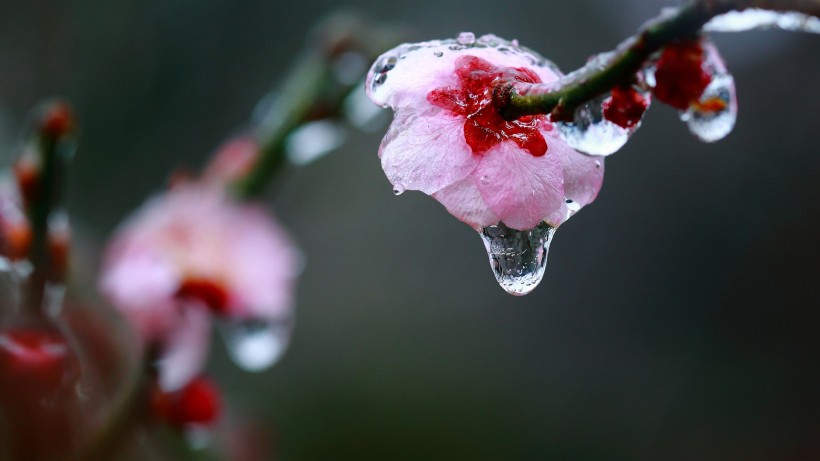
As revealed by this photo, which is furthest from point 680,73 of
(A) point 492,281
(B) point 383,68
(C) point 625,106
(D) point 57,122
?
(A) point 492,281

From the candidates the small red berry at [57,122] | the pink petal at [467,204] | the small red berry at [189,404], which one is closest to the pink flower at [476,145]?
the pink petal at [467,204]

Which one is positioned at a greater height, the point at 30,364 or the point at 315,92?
the point at 315,92

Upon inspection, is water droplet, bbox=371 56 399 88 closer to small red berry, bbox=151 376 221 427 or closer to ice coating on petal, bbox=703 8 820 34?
ice coating on petal, bbox=703 8 820 34

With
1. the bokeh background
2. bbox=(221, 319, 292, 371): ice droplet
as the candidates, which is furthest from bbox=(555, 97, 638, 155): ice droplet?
the bokeh background

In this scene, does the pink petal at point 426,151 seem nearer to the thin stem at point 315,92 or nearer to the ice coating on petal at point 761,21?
the ice coating on petal at point 761,21

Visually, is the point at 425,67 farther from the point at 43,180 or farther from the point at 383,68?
the point at 43,180

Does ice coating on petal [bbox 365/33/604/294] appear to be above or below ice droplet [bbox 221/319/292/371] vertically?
below
